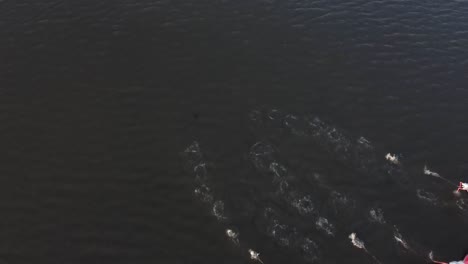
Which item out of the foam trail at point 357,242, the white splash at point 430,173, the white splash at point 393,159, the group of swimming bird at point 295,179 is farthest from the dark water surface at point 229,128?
the white splash at point 393,159

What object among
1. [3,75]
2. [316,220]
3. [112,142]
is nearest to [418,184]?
[316,220]

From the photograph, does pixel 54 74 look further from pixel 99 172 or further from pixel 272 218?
pixel 272 218

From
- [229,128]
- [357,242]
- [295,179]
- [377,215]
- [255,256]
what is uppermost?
[229,128]

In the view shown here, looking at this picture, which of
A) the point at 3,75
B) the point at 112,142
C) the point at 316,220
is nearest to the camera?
the point at 316,220

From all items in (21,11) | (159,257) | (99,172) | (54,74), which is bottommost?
(159,257)

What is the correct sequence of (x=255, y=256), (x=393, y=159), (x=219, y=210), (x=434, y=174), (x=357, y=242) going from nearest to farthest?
(x=255, y=256), (x=357, y=242), (x=219, y=210), (x=434, y=174), (x=393, y=159)

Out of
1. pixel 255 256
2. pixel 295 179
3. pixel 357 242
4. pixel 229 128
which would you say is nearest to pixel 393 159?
pixel 295 179

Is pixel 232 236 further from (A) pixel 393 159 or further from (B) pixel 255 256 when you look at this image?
(A) pixel 393 159
